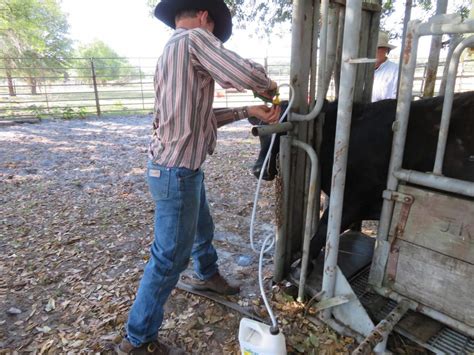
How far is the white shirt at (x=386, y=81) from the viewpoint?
13.5 feet

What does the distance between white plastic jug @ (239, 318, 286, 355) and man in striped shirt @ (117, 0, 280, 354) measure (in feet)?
1.57

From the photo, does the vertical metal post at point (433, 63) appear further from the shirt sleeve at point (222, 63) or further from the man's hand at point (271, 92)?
the shirt sleeve at point (222, 63)

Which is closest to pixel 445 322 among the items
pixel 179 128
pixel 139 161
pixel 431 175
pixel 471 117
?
pixel 431 175

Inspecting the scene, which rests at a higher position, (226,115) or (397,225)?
(226,115)

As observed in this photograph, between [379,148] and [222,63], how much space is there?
141 centimetres

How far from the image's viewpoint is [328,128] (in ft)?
8.65

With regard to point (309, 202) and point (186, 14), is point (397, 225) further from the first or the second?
point (186, 14)

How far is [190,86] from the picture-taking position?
1.75 metres

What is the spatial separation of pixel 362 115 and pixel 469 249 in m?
1.17

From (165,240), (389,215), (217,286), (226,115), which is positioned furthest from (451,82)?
(217,286)

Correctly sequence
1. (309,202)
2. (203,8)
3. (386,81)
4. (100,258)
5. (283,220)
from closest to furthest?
(203,8), (309,202), (283,220), (100,258), (386,81)

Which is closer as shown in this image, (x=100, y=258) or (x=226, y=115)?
(x=226, y=115)

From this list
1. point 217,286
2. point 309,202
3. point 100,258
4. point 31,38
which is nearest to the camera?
point 309,202

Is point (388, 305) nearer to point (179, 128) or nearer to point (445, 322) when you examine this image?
point (445, 322)
